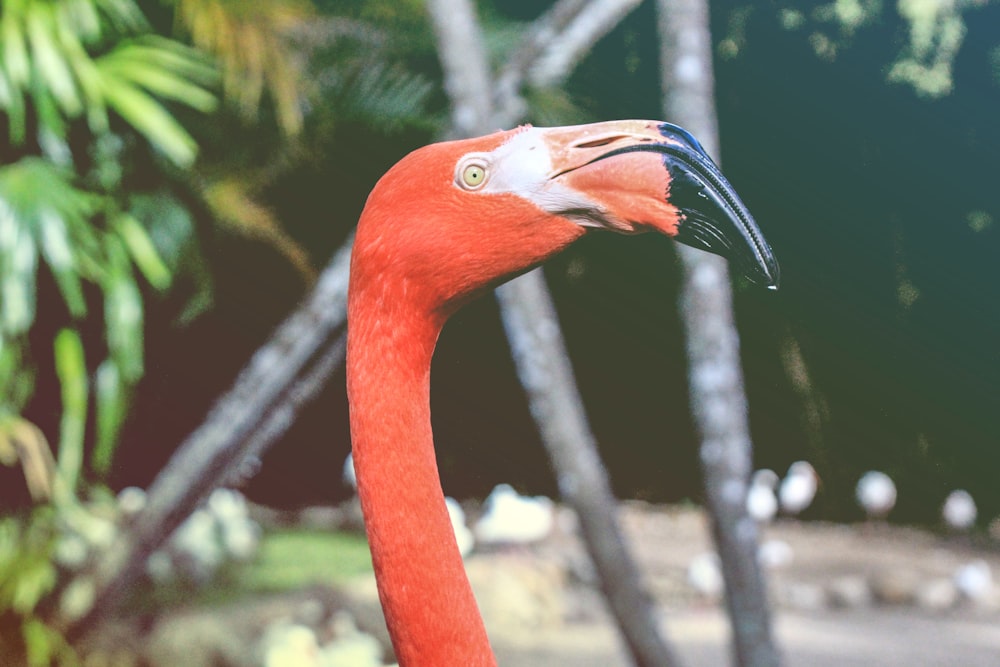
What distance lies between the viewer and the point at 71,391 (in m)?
2.59

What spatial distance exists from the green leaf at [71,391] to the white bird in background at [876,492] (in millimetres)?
3552

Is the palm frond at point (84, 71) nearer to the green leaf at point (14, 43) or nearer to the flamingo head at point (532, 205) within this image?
the green leaf at point (14, 43)

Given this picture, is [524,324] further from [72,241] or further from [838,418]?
[838,418]

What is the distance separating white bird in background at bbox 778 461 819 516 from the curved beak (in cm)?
379

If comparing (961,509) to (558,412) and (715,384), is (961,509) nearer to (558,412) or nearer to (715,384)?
(715,384)

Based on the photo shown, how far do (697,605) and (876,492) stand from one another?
49.4 inches

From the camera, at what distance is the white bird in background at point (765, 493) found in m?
4.18

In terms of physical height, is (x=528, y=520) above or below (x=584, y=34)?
below

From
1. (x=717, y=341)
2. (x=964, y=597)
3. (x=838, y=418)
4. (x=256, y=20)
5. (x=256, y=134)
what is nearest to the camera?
(x=717, y=341)

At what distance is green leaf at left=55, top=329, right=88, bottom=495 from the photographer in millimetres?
2600

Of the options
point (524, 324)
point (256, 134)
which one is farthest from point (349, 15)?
point (524, 324)

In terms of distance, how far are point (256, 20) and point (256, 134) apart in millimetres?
552

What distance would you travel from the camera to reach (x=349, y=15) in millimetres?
3238

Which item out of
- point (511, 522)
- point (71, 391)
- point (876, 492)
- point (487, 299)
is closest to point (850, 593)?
point (876, 492)
